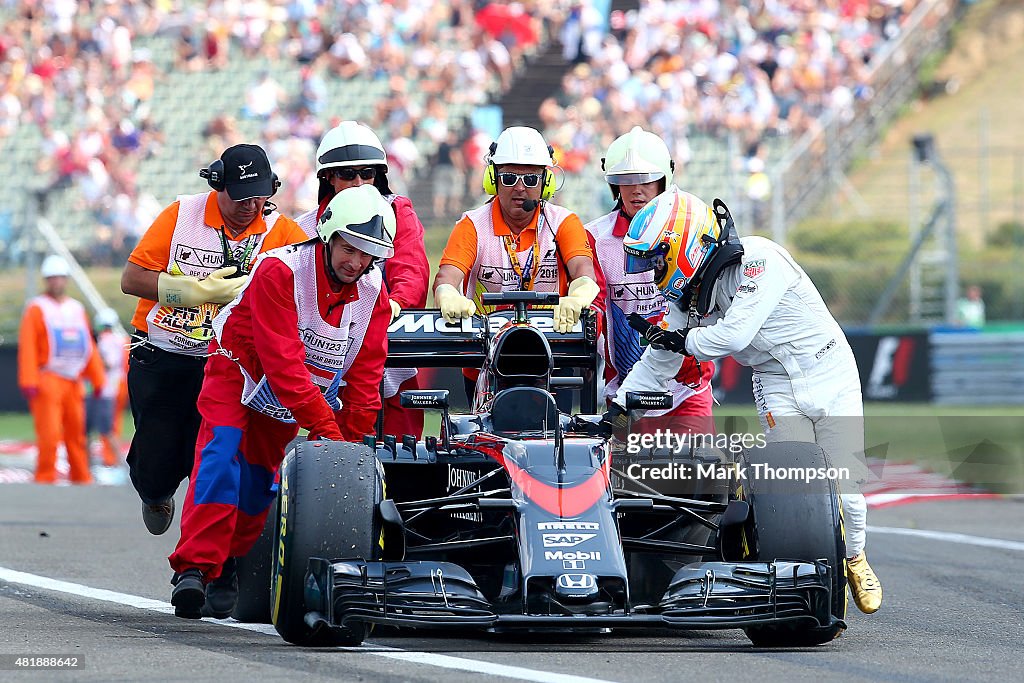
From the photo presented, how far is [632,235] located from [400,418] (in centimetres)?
179

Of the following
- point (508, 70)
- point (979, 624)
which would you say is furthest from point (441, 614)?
point (508, 70)

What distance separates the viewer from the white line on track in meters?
5.18

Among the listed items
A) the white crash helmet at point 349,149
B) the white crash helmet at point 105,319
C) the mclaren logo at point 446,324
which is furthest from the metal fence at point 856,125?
the mclaren logo at point 446,324

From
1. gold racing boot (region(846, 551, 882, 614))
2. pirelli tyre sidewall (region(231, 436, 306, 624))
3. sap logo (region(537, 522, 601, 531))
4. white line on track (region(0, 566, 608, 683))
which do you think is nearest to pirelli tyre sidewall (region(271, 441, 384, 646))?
white line on track (region(0, 566, 608, 683))

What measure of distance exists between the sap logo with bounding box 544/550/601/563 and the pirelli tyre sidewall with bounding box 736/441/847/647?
2.51ft

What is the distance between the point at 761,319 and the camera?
6.78m

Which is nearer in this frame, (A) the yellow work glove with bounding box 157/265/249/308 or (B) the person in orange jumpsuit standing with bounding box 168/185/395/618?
(B) the person in orange jumpsuit standing with bounding box 168/185/395/618

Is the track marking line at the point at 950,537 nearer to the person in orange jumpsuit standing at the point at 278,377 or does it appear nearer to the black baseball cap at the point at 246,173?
the person in orange jumpsuit standing at the point at 278,377

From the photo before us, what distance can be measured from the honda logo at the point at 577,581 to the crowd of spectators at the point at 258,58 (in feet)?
53.8

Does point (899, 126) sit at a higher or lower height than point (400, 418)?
higher

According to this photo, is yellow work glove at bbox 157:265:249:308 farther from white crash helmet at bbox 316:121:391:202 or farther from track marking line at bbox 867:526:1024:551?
track marking line at bbox 867:526:1024:551

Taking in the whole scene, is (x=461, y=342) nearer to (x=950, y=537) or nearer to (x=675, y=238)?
(x=675, y=238)

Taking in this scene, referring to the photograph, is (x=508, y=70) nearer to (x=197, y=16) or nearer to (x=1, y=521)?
(x=197, y=16)

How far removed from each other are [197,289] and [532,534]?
8.53 ft
